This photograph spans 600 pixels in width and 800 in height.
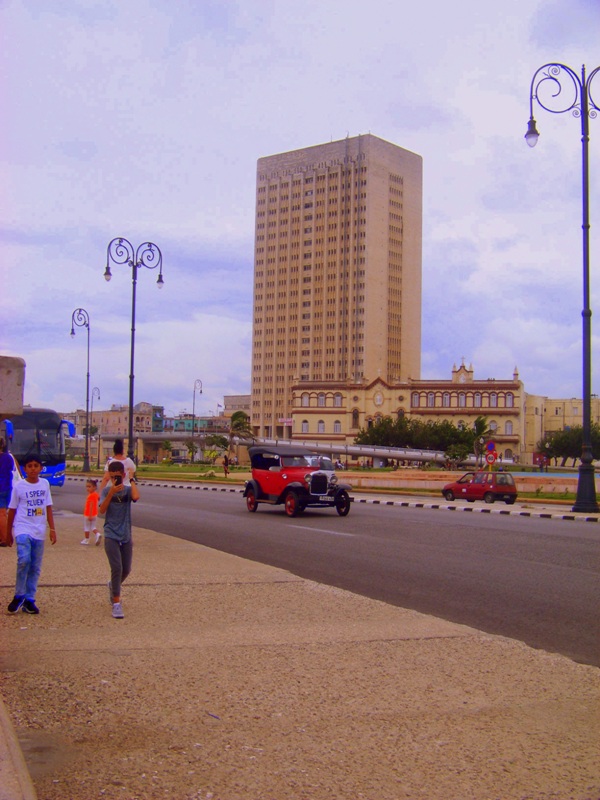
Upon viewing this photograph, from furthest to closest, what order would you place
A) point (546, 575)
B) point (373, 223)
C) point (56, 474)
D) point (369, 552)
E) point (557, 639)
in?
point (373, 223), point (56, 474), point (369, 552), point (546, 575), point (557, 639)

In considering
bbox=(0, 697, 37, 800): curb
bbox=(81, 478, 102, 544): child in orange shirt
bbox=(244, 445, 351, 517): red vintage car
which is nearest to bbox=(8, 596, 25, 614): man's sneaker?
bbox=(0, 697, 37, 800): curb

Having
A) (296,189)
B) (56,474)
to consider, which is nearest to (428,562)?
(56,474)

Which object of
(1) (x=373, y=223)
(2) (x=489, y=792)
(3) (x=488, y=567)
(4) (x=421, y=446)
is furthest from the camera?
(1) (x=373, y=223)

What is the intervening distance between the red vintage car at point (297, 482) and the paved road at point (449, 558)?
48cm

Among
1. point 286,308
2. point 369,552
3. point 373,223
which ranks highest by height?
point 373,223

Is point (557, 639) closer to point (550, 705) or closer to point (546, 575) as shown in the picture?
point (550, 705)

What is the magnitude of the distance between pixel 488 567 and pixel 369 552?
271cm

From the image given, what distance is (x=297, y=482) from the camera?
917 inches

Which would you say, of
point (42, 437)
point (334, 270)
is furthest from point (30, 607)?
point (334, 270)

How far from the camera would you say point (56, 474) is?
36.4 m

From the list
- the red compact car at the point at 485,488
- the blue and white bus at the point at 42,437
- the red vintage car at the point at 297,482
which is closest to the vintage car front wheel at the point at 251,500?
the red vintage car at the point at 297,482

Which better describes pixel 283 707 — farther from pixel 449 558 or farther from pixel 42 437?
pixel 42 437

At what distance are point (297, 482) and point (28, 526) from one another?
48.3 feet

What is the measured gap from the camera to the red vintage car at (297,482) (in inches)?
912
